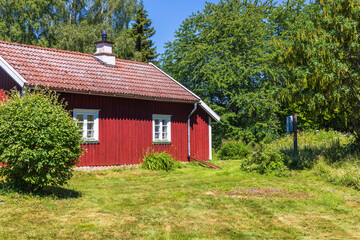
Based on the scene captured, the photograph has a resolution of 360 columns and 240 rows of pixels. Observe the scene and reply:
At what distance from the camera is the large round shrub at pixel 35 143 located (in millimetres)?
9211

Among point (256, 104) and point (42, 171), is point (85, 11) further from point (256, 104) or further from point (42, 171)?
point (42, 171)

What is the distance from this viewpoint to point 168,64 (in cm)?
3353

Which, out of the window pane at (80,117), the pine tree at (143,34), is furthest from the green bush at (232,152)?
the pine tree at (143,34)

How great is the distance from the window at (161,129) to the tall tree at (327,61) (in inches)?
249

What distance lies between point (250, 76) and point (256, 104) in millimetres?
2165

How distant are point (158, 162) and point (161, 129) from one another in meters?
2.28

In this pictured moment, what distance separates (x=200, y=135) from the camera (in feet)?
68.5

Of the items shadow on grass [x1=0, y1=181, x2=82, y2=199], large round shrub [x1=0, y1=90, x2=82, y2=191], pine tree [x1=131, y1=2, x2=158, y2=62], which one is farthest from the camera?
pine tree [x1=131, y1=2, x2=158, y2=62]

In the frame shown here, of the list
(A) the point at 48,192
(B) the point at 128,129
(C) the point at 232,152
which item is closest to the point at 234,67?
(C) the point at 232,152

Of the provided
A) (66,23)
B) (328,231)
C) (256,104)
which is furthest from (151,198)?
(66,23)

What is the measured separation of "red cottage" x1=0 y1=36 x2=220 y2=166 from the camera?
619 inches

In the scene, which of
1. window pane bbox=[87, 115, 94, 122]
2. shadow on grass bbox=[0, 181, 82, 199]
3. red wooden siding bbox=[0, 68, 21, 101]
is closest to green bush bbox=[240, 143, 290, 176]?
window pane bbox=[87, 115, 94, 122]

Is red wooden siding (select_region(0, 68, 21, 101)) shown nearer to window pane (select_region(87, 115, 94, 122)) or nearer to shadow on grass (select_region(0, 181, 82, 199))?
window pane (select_region(87, 115, 94, 122))

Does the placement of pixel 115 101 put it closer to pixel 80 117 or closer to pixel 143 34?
pixel 80 117
